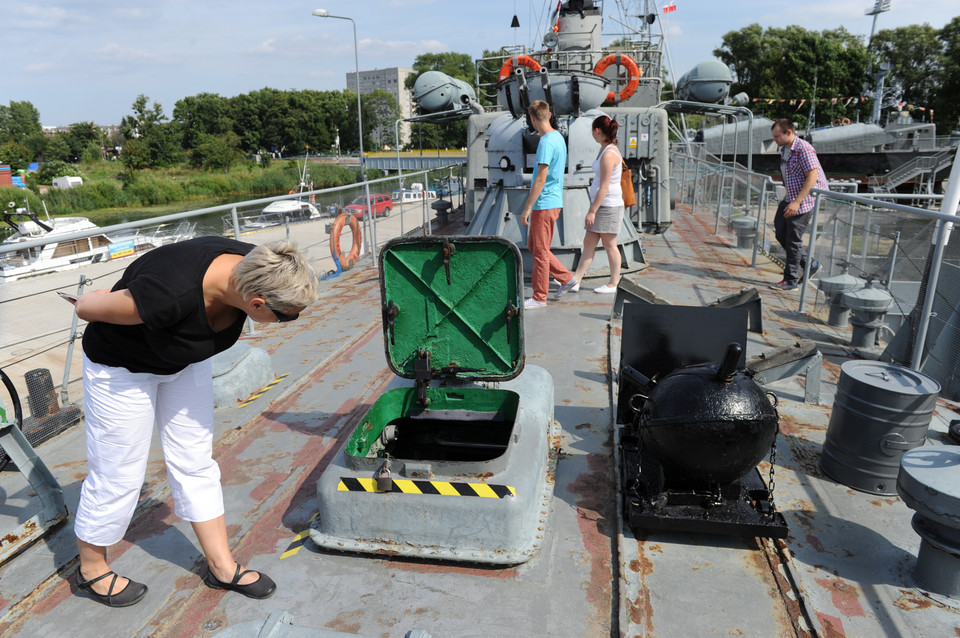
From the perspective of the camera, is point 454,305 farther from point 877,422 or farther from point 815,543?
point 877,422

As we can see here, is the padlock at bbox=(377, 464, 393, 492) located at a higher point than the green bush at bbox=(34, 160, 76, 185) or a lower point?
lower

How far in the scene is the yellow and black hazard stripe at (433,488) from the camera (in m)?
2.76

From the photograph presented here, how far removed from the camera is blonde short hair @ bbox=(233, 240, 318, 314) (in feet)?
6.98

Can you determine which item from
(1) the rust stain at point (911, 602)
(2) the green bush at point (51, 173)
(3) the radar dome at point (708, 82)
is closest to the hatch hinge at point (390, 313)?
(1) the rust stain at point (911, 602)

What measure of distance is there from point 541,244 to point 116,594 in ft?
16.4

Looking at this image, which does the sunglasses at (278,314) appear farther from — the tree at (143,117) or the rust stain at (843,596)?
the tree at (143,117)

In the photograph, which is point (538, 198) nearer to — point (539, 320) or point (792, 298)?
point (539, 320)

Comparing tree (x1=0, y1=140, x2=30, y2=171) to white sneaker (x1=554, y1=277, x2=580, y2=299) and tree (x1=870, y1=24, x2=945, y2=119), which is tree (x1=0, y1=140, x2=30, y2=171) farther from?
tree (x1=870, y1=24, x2=945, y2=119)

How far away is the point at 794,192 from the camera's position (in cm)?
743

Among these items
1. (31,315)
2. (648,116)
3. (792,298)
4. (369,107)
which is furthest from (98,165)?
(792,298)

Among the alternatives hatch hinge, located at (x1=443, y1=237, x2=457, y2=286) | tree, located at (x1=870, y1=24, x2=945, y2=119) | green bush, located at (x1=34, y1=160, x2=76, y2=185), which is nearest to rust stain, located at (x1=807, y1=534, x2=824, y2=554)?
hatch hinge, located at (x1=443, y1=237, x2=457, y2=286)

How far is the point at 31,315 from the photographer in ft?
45.7

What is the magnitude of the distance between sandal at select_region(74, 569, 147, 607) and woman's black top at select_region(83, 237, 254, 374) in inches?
40.8

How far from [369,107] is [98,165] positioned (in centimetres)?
3708
